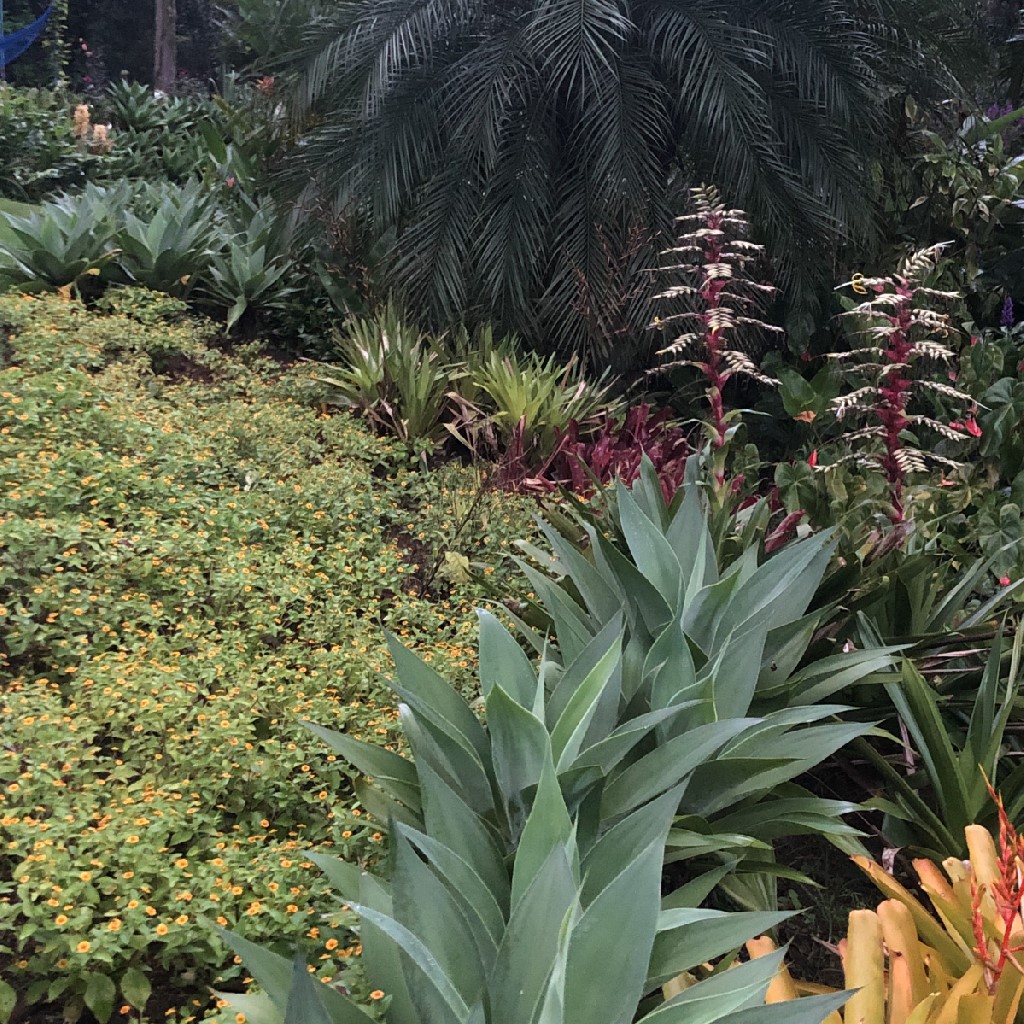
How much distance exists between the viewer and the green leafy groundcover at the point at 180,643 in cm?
175

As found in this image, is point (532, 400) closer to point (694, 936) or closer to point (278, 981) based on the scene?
point (694, 936)

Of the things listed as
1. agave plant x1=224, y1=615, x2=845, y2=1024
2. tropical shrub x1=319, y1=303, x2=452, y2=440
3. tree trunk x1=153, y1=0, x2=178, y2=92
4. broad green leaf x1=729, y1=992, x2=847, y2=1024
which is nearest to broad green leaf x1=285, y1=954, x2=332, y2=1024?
agave plant x1=224, y1=615, x2=845, y2=1024

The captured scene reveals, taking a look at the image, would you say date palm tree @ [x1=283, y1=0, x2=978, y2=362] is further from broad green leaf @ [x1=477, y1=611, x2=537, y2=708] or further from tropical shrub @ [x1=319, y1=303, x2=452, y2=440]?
broad green leaf @ [x1=477, y1=611, x2=537, y2=708]

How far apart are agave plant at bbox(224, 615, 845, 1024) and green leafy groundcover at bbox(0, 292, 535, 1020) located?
0.24 metres

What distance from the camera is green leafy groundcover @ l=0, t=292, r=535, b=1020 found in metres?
1.75

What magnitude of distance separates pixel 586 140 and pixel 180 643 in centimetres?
365

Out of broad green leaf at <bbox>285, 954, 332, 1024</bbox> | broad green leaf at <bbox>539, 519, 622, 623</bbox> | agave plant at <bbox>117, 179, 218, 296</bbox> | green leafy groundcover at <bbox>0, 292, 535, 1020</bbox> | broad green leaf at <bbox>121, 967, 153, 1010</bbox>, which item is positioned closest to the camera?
broad green leaf at <bbox>285, 954, 332, 1024</bbox>

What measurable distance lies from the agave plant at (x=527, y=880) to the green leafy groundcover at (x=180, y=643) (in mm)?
236

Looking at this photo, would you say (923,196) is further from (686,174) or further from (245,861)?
(245,861)

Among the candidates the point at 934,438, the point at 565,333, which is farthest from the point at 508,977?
the point at 565,333

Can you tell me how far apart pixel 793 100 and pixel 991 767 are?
14.4ft

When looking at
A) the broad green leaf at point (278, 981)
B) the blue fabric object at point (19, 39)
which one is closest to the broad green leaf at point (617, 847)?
the broad green leaf at point (278, 981)

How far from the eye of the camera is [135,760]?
7.17ft

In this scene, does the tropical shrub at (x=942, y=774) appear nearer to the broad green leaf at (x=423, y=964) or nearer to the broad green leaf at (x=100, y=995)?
the broad green leaf at (x=423, y=964)
